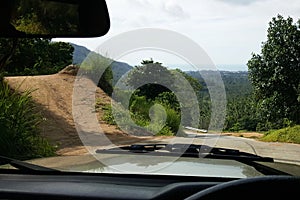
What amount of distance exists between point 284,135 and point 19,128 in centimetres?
337

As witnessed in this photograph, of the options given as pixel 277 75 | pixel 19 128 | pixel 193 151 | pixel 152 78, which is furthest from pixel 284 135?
pixel 193 151

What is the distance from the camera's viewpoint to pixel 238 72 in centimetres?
506

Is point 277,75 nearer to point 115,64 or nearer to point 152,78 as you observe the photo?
point 152,78

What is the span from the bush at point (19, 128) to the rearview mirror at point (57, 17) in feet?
12.9

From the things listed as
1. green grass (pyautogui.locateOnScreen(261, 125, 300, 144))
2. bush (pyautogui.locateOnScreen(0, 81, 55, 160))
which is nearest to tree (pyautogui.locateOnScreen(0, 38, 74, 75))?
bush (pyautogui.locateOnScreen(0, 81, 55, 160))

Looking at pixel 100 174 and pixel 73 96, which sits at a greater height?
pixel 73 96

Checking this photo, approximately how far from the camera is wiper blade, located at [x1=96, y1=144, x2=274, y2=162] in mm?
2670

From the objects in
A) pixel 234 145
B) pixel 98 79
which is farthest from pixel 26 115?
pixel 234 145

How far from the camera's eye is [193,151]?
2846mm

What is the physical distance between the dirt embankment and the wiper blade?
10.8ft

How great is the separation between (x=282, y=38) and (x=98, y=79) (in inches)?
129

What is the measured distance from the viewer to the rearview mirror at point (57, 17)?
74.5 inches

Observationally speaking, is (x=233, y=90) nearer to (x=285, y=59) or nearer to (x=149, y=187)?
(x=285, y=59)

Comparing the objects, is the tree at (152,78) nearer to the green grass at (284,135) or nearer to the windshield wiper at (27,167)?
the green grass at (284,135)
